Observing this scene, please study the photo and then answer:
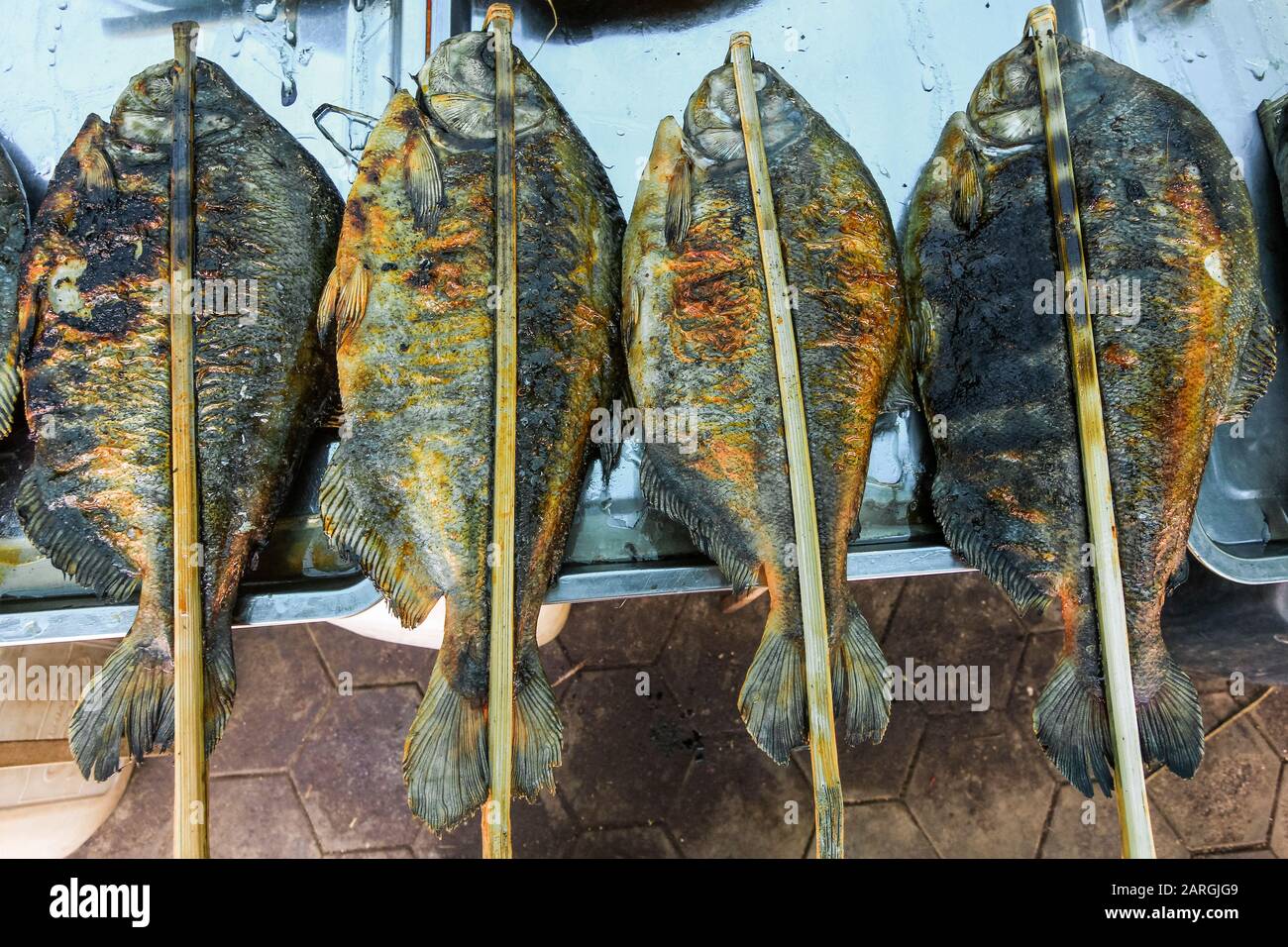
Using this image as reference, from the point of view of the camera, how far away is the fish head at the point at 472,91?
6.28 ft

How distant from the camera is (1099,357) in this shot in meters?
1.85

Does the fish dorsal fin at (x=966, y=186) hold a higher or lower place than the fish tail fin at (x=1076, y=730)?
higher

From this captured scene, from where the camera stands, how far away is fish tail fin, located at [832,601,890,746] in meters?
1.75

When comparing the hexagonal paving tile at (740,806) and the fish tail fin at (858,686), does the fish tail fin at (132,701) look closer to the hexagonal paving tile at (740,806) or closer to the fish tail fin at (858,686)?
the fish tail fin at (858,686)

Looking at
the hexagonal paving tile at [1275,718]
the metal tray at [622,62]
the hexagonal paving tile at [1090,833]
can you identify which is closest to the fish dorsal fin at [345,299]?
the metal tray at [622,62]

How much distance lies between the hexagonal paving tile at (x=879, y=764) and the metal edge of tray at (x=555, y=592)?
1325 mm

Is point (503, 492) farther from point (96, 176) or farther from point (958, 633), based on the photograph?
point (958, 633)

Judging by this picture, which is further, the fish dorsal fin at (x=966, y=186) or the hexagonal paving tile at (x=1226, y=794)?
the hexagonal paving tile at (x=1226, y=794)

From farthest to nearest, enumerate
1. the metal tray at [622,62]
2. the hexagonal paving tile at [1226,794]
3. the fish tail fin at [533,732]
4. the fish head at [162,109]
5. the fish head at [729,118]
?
the hexagonal paving tile at [1226,794]
the metal tray at [622,62]
the fish head at [729,118]
the fish head at [162,109]
the fish tail fin at [533,732]

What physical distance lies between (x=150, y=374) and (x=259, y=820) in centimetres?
216

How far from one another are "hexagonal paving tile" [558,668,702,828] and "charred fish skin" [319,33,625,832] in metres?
1.39

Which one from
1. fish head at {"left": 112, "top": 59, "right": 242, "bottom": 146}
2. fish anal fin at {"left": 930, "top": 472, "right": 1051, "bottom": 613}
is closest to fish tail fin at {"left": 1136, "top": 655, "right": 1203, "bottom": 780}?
fish anal fin at {"left": 930, "top": 472, "right": 1051, "bottom": 613}
